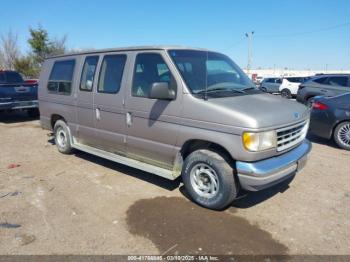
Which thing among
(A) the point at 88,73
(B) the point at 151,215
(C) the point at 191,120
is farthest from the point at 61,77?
(B) the point at 151,215

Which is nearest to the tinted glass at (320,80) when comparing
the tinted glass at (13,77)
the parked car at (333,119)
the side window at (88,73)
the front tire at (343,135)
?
the parked car at (333,119)

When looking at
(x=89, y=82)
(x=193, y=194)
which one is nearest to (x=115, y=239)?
(x=193, y=194)

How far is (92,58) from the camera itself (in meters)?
5.55

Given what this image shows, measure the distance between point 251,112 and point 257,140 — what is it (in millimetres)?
366

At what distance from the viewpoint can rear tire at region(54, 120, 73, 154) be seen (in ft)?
20.8

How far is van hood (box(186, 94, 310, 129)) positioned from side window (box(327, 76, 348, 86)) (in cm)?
947

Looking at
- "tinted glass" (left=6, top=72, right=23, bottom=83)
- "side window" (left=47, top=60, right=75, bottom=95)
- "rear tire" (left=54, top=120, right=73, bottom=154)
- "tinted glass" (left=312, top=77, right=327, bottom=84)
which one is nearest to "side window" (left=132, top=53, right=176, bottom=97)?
"side window" (left=47, top=60, right=75, bottom=95)

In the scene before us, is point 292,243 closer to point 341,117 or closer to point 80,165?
point 80,165

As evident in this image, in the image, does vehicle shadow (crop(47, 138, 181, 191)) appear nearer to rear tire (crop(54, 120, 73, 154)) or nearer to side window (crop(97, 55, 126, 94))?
rear tire (crop(54, 120, 73, 154))

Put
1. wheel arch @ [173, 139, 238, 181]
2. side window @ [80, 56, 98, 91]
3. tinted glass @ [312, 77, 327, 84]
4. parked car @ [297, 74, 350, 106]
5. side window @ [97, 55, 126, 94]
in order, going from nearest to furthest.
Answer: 1. wheel arch @ [173, 139, 238, 181]
2. side window @ [97, 55, 126, 94]
3. side window @ [80, 56, 98, 91]
4. parked car @ [297, 74, 350, 106]
5. tinted glass @ [312, 77, 327, 84]

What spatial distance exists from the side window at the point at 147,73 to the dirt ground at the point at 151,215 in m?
1.59

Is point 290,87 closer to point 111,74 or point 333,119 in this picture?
point 333,119

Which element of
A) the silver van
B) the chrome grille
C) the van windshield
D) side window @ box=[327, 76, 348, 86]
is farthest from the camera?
side window @ box=[327, 76, 348, 86]

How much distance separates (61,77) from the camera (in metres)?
6.28
